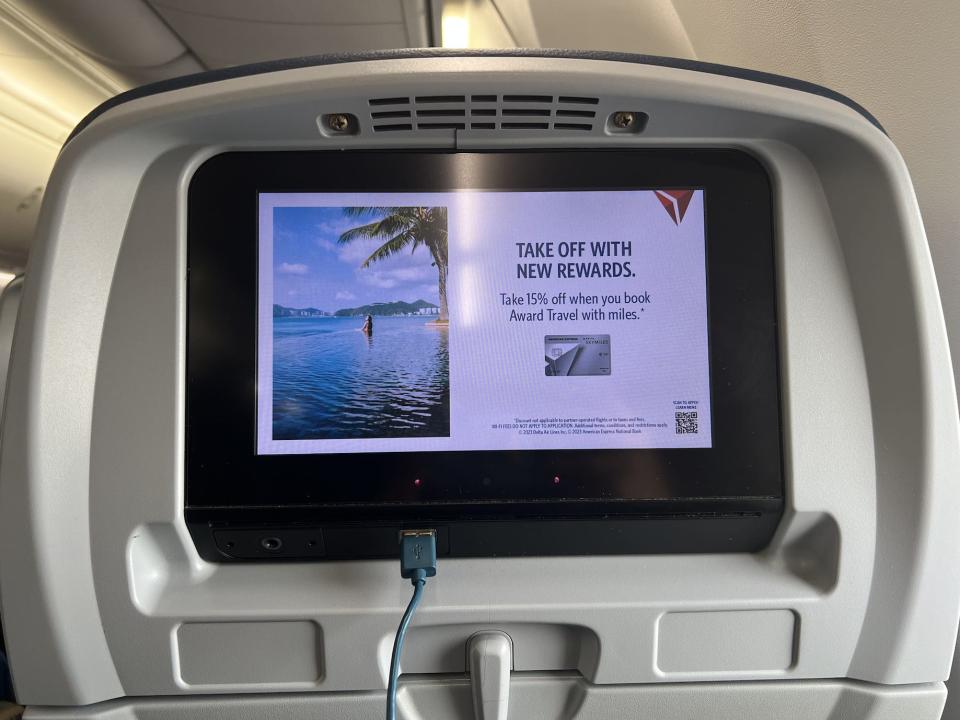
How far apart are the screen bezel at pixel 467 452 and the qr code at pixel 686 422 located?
1.1 inches

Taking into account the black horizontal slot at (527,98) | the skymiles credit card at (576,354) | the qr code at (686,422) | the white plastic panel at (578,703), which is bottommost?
the white plastic panel at (578,703)

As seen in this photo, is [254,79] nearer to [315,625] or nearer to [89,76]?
[315,625]

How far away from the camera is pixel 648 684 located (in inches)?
33.8

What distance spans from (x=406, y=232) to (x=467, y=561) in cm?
49

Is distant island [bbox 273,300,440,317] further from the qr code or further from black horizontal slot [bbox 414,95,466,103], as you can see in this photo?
the qr code

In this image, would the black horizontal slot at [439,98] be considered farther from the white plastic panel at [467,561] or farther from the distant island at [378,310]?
the distant island at [378,310]

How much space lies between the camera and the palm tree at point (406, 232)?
88 centimetres

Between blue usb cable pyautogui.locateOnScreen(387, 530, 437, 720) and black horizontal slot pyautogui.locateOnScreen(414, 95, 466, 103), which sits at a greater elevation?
black horizontal slot pyautogui.locateOnScreen(414, 95, 466, 103)

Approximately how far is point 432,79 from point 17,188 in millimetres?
2551

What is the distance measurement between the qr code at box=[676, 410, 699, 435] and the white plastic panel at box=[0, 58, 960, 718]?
14 cm

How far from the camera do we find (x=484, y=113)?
84cm

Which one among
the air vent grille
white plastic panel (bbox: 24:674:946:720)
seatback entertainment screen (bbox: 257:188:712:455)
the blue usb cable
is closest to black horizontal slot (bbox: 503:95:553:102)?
the air vent grille

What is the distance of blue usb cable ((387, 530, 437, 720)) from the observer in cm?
79

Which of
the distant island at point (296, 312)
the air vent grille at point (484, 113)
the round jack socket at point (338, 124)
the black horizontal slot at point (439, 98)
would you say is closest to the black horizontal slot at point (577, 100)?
the air vent grille at point (484, 113)
